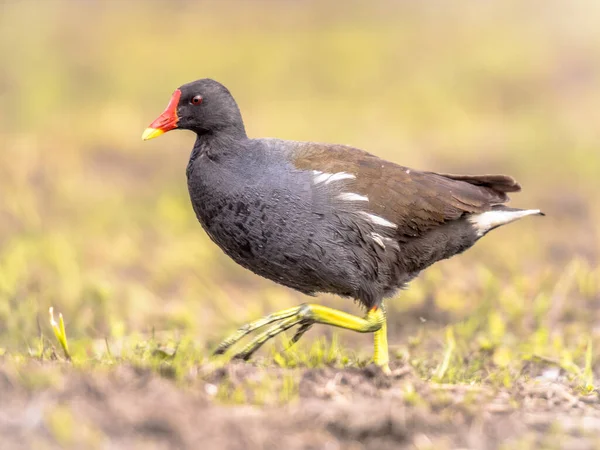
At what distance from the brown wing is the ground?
68 centimetres

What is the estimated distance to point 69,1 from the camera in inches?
483

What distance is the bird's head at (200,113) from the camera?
4320 mm

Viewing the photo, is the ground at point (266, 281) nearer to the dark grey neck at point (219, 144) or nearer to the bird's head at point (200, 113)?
the dark grey neck at point (219, 144)

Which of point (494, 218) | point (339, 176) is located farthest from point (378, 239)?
point (494, 218)

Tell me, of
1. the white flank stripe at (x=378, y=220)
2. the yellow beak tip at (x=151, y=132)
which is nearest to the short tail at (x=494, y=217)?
the white flank stripe at (x=378, y=220)

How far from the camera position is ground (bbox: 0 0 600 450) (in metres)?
3.05

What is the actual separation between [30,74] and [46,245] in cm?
417

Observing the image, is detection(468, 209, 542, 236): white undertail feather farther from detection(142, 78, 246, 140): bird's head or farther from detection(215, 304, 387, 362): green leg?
detection(142, 78, 246, 140): bird's head

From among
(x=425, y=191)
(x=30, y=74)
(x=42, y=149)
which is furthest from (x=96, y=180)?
(x=425, y=191)

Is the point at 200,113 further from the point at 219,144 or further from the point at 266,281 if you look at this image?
the point at 266,281

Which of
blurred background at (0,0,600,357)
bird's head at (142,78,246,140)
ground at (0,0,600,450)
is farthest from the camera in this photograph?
blurred background at (0,0,600,357)

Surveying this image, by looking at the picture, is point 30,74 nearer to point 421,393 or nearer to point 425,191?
point 425,191

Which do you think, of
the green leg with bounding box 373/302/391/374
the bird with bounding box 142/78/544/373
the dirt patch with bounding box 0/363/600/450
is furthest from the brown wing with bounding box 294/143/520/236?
the dirt patch with bounding box 0/363/600/450

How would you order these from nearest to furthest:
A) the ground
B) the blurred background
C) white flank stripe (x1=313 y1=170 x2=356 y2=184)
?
the ground, white flank stripe (x1=313 y1=170 x2=356 y2=184), the blurred background
